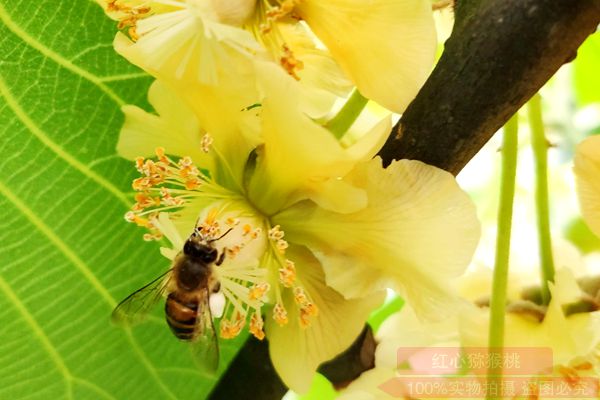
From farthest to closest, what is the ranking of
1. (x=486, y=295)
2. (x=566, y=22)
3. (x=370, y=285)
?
(x=486, y=295) → (x=370, y=285) → (x=566, y=22)

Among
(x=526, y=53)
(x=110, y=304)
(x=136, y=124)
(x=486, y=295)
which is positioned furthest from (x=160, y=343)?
(x=526, y=53)

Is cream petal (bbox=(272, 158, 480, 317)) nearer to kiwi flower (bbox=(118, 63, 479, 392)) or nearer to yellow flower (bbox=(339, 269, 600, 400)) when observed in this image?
kiwi flower (bbox=(118, 63, 479, 392))

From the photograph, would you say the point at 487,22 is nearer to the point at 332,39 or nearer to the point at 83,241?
the point at 332,39

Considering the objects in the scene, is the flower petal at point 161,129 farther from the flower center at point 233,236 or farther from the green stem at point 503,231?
the green stem at point 503,231

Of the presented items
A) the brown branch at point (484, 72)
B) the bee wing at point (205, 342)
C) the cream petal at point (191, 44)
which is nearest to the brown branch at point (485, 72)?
the brown branch at point (484, 72)

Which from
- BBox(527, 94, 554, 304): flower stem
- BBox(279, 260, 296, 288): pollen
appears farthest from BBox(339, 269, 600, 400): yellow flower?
BBox(279, 260, 296, 288): pollen

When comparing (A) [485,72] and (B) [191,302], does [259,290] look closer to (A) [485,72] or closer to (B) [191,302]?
(B) [191,302]
